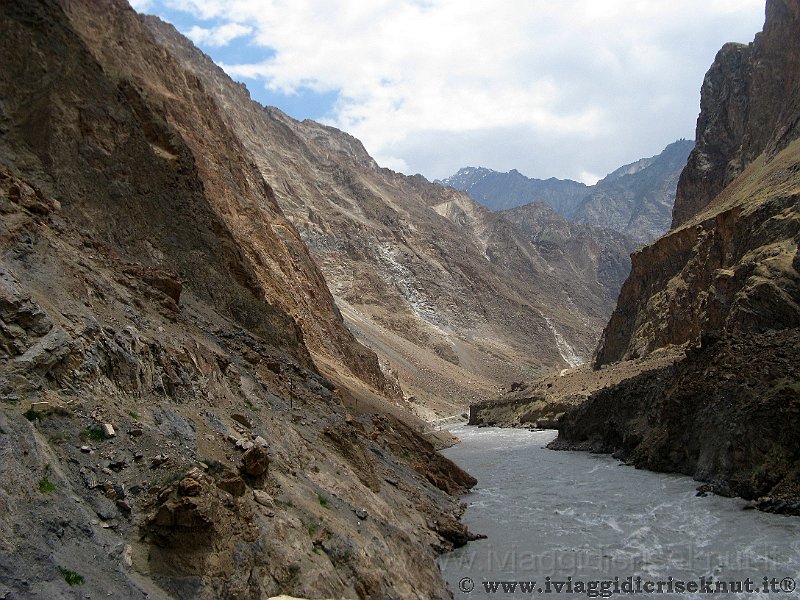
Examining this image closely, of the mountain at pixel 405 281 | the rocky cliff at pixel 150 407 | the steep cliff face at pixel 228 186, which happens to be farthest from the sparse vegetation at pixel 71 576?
the mountain at pixel 405 281

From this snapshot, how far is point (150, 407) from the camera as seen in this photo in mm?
11539

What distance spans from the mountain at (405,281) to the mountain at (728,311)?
27489 mm

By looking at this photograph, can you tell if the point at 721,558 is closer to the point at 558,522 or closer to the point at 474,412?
the point at 558,522

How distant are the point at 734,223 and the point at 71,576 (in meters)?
57.4

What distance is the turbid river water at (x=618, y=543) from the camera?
1371 centimetres

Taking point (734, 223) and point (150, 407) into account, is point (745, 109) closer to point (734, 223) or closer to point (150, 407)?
point (734, 223)

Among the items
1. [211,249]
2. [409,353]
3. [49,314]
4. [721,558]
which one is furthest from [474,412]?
[49,314]

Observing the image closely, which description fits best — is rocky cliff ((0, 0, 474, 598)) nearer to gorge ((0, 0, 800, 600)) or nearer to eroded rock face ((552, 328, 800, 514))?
gorge ((0, 0, 800, 600))

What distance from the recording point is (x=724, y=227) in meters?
55.7

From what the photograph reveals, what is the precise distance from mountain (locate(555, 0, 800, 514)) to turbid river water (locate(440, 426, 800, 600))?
2007 mm

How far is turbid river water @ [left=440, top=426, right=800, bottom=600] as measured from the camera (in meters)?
13.7

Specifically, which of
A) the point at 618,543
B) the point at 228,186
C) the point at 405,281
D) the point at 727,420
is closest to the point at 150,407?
the point at 618,543

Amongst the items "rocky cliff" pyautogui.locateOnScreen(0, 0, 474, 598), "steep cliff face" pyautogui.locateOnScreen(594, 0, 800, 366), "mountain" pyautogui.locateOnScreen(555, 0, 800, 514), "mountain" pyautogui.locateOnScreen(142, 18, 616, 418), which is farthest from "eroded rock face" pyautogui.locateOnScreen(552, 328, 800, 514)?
"mountain" pyautogui.locateOnScreen(142, 18, 616, 418)

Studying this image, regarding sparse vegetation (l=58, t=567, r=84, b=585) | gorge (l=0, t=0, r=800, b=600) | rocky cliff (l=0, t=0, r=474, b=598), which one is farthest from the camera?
gorge (l=0, t=0, r=800, b=600)
